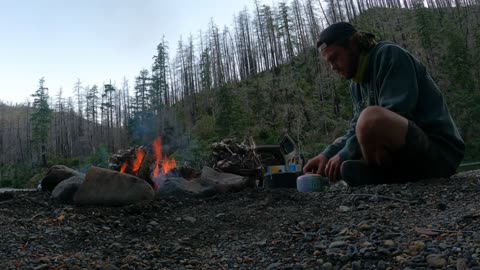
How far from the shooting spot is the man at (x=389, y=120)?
2061mm

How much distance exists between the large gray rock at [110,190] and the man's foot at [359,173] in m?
2.07

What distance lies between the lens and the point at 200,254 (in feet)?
6.07

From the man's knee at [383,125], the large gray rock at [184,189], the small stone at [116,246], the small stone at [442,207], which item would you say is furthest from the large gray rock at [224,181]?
the small stone at [442,207]

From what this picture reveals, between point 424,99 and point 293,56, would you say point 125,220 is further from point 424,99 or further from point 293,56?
point 293,56

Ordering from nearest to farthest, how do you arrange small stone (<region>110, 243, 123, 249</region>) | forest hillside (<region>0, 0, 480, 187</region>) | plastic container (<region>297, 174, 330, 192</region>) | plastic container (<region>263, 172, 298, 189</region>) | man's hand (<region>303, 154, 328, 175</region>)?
small stone (<region>110, 243, 123, 249</region>), man's hand (<region>303, 154, 328, 175</region>), plastic container (<region>297, 174, 330, 192</region>), plastic container (<region>263, 172, 298, 189</region>), forest hillside (<region>0, 0, 480, 187</region>)

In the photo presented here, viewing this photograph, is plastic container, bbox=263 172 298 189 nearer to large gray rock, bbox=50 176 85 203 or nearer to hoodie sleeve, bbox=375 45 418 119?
large gray rock, bbox=50 176 85 203

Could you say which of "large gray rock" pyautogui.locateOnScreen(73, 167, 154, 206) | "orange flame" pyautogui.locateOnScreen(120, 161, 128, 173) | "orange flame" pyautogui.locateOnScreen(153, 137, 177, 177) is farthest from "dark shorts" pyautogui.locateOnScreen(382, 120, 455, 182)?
"orange flame" pyautogui.locateOnScreen(120, 161, 128, 173)

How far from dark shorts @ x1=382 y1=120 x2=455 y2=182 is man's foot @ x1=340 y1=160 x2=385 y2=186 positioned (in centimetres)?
8

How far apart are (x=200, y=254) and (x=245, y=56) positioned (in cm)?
4755

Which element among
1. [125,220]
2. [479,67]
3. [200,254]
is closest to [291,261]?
[200,254]

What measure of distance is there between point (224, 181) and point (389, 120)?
270 centimetres

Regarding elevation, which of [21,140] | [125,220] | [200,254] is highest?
[21,140]

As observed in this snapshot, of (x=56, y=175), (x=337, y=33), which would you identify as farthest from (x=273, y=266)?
(x=56, y=175)

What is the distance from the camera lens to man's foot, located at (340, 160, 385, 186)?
2416 mm
